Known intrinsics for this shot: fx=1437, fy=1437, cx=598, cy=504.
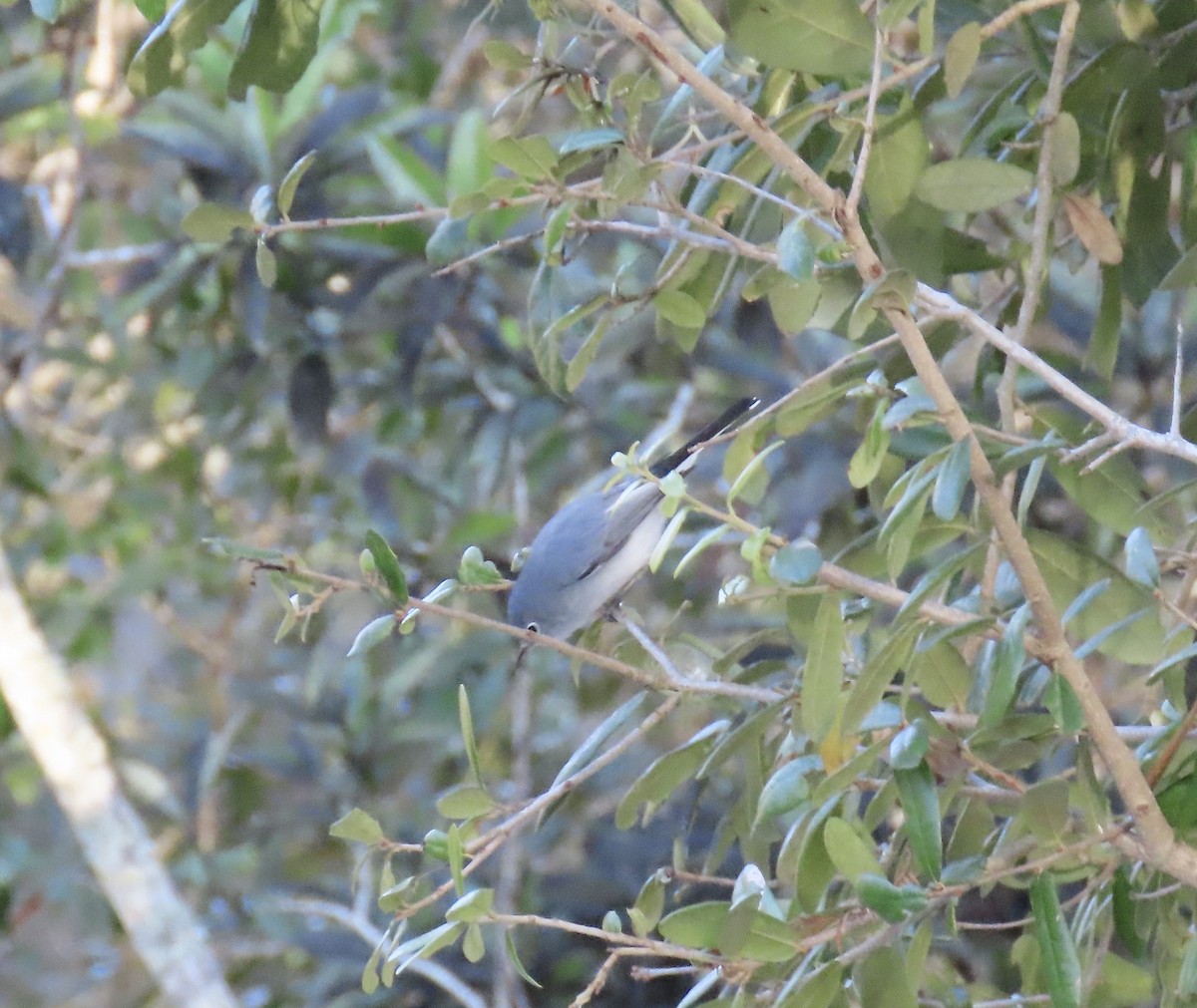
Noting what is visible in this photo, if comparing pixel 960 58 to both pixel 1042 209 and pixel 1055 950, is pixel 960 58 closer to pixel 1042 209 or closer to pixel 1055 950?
pixel 1042 209

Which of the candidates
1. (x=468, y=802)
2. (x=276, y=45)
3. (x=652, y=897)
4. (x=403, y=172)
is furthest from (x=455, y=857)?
(x=403, y=172)

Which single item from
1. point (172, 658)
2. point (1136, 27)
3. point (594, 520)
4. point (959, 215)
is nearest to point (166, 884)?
point (594, 520)

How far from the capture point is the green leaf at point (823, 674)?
932 mm

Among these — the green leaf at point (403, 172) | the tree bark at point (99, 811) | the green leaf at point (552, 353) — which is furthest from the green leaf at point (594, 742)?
the green leaf at point (403, 172)

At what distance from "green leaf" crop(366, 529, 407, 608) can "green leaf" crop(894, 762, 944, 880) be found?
0.34 meters

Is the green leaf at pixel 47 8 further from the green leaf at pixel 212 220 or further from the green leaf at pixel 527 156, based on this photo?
the green leaf at pixel 527 156

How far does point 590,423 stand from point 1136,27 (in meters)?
1.48

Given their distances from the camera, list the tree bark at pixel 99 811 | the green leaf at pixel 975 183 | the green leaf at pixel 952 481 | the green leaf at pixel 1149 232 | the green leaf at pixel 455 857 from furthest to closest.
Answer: the tree bark at pixel 99 811
the green leaf at pixel 1149 232
the green leaf at pixel 975 183
the green leaf at pixel 455 857
the green leaf at pixel 952 481

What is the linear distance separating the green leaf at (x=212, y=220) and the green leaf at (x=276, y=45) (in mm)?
100

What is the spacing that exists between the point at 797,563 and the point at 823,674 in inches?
4.4

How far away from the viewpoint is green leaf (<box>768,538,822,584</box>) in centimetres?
85

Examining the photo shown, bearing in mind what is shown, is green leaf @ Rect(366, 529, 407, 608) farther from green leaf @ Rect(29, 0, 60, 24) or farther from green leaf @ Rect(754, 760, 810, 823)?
green leaf @ Rect(29, 0, 60, 24)

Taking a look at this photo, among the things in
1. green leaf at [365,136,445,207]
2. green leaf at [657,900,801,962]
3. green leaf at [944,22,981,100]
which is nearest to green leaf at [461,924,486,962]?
green leaf at [657,900,801,962]

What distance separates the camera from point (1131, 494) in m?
1.12
